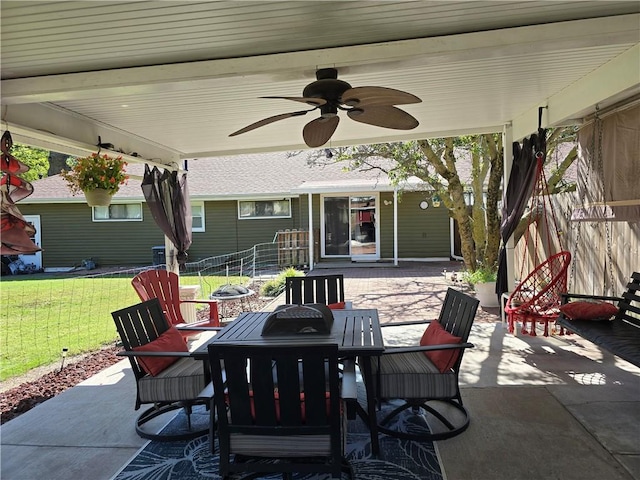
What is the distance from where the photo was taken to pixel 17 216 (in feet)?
9.30

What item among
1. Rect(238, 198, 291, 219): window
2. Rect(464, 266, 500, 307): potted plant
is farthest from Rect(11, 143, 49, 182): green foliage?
Rect(464, 266, 500, 307): potted plant

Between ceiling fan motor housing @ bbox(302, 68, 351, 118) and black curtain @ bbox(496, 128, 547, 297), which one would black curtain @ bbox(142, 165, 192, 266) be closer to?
ceiling fan motor housing @ bbox(302, 68, 351, 118)

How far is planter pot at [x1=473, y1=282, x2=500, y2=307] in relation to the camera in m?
7.09

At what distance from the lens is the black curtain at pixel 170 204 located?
18.6ft

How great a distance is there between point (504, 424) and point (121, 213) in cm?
1422

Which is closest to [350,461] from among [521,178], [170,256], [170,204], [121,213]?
[521,178]

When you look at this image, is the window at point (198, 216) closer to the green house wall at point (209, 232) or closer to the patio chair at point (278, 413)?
the green house wall at point (209, 232)

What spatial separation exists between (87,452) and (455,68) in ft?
13.2

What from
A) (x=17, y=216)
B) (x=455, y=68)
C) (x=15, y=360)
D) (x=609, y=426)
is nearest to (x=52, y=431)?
(x=17, y=216)

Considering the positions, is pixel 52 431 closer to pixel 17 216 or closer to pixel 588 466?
pixel 17 216

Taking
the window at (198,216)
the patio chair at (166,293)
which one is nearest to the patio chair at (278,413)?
the patio chair at (166,293)

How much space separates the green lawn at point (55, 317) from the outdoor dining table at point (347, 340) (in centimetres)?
300

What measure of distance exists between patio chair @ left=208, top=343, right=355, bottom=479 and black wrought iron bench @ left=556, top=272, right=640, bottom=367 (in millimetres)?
2048

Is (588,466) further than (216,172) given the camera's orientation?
No
